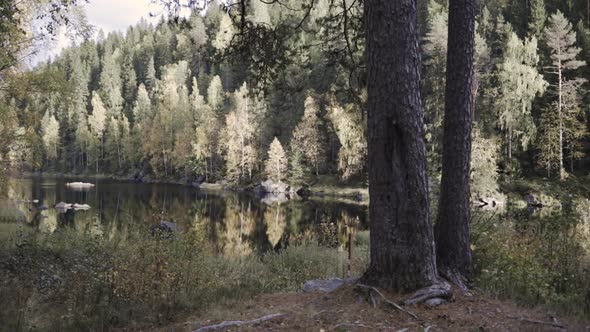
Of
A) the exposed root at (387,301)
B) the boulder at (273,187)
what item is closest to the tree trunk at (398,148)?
the exposed root at (387,301)

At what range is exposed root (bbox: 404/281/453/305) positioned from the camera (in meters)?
4.28

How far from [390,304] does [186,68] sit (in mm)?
85855

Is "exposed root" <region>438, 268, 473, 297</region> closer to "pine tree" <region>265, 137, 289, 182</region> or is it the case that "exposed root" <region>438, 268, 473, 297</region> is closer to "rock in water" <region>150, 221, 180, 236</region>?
"rock in water" <region>150, 221, 180, 236</region>

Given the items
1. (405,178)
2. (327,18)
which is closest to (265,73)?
(327,18)

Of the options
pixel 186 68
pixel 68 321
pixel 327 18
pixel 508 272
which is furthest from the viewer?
pixel 186 68

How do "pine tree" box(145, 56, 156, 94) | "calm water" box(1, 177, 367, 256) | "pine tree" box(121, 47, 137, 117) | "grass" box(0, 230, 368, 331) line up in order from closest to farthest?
"grass" box(0, 230, 368, 331)
"calm water" box(1, 177, 367, 256)
"pine tree" box(145, 56, 156, 94)
"pine tree" box(121, 47, 137, 117)

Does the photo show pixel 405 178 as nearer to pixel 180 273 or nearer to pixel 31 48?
pixel 180 273

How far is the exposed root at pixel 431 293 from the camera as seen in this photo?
428cm

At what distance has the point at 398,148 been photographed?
4.36 m

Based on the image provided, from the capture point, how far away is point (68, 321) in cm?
539

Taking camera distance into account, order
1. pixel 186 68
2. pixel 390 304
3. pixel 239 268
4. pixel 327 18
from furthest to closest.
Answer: pixel 186 68 → pixel 239 268 → pixel 327 18 → pixel 390 304

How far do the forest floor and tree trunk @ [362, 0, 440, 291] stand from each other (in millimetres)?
374

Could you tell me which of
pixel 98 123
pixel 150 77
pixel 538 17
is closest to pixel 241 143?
pixel 538 17

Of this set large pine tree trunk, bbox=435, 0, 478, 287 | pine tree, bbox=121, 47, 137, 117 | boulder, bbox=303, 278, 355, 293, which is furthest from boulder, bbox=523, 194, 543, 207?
pine tree, bbox=121, 47, 137, 117
